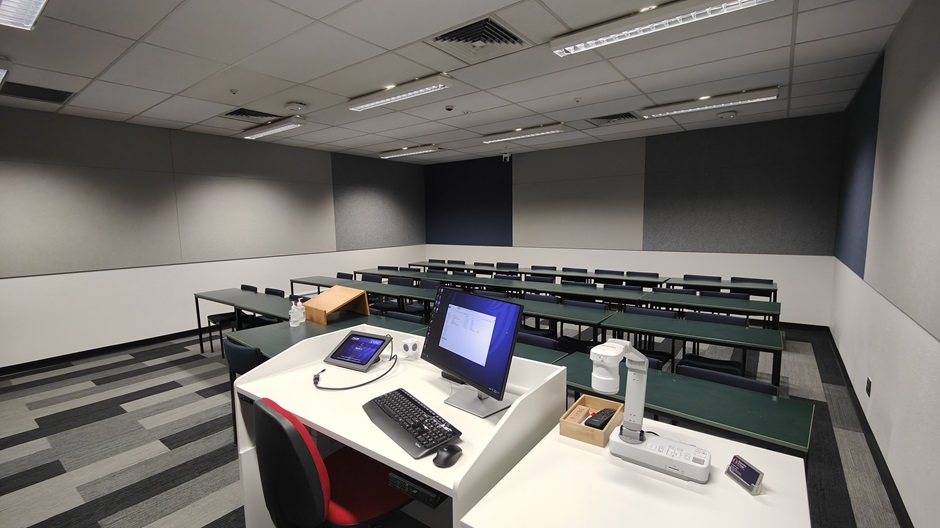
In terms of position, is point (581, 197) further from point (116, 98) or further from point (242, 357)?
point (116, 98)

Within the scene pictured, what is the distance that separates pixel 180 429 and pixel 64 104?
4098 millimetres

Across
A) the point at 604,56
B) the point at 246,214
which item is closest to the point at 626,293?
the point at 604,56

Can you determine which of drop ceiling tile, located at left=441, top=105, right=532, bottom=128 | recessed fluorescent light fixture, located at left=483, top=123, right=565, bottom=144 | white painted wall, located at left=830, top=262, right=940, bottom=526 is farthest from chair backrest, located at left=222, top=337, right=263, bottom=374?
recessed fluorescent light fixture, located at left=483, top=123, right=565, bottom=144

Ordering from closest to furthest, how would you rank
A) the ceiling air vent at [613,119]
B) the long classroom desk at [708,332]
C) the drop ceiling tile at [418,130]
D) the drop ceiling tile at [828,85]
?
1. the long classroom desk at [708,332]
2. the drop ceiling tile at [828,85]
3. the ceiling air vent at [613,119]
4. the drop ceiling tile at [418,130]

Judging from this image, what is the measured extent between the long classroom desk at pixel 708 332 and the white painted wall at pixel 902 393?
1.95 ft

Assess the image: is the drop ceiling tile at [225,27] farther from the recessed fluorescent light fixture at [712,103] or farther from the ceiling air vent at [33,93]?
the recessed fluorescent light fixture at [712,103]

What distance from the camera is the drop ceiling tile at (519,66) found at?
3549mm

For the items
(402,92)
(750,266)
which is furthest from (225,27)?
(750,266)

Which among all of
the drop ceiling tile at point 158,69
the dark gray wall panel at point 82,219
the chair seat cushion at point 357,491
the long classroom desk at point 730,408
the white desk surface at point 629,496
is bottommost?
the chair seat cushion at point 357,491

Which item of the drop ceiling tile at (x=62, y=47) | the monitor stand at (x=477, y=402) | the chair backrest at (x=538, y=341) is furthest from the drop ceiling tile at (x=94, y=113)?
the monitor stand at (x=477, y=402)

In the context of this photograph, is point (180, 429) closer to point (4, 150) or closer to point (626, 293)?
point (4, 150)

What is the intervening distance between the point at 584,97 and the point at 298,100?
3.36m

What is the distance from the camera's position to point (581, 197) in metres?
8.13

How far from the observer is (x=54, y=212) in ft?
16.6
